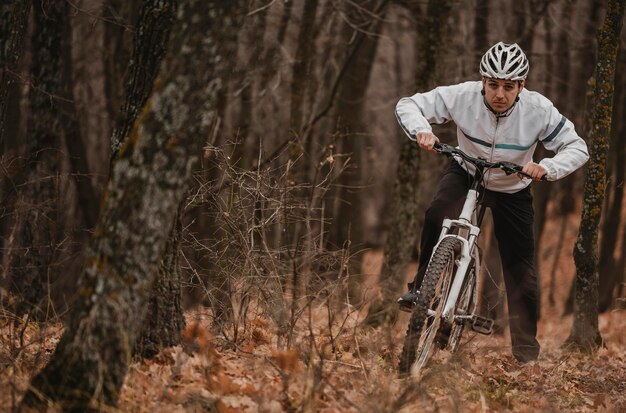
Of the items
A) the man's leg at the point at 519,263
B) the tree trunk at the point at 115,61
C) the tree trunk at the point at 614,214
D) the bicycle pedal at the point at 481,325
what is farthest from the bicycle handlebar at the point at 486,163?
the tree trunk at the point at 614,214

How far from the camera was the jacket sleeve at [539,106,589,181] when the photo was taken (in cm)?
627

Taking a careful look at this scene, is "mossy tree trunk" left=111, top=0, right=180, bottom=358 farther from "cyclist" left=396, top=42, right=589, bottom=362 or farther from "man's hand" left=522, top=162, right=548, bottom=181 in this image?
"man's hand" left=522, top=162, right=548, bottom=181

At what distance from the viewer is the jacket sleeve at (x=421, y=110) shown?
645 cm

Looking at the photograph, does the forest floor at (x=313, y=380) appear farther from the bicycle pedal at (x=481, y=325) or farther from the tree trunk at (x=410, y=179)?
the tree trunk at (x=410, y=179)

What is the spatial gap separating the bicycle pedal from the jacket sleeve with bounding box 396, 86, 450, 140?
1395 millimetres

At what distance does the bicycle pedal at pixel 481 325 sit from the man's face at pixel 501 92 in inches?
59.6

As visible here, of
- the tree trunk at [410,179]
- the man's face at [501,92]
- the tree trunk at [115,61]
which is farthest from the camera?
the tree trunk at [115,61]

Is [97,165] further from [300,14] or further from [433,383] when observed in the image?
[433,383]

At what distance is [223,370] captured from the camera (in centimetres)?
538

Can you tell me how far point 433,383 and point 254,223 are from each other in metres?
2.02

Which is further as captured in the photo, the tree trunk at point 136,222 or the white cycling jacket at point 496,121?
the white cycling jacket at point 496,121

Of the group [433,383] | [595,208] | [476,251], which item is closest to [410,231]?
[595,208]

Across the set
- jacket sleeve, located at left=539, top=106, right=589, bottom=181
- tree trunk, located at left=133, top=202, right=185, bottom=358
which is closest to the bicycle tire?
jacket sleeve, located at left=539, top=106, right=589, bottom=181

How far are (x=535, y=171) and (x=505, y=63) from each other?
84 cm
